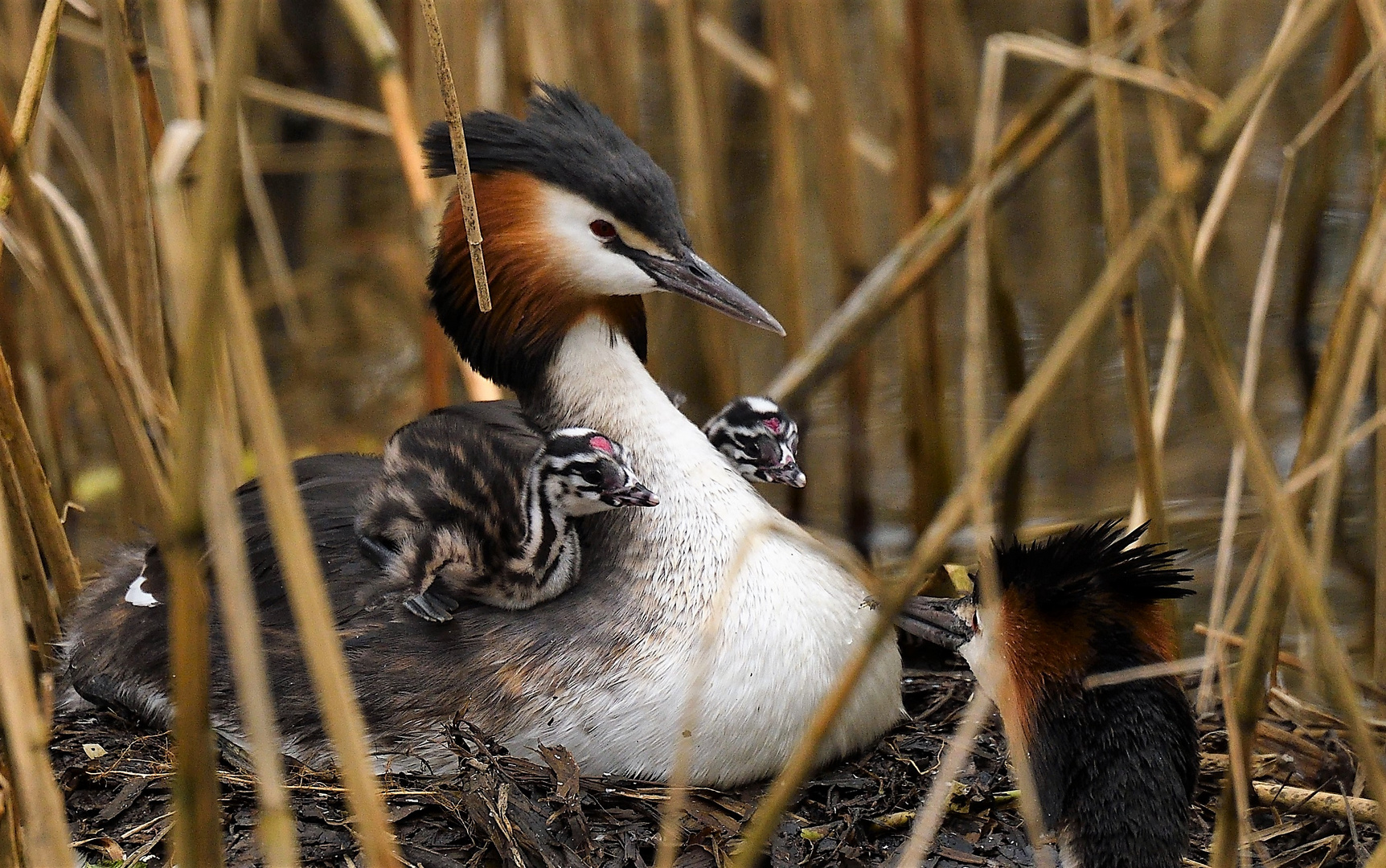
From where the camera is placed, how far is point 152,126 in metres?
3.09

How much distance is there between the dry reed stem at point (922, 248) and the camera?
2967mm

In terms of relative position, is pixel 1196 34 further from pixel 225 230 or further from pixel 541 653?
pixel 225 230

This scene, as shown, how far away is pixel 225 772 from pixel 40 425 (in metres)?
1.59

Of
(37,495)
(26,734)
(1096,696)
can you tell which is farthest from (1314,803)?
(37,495)

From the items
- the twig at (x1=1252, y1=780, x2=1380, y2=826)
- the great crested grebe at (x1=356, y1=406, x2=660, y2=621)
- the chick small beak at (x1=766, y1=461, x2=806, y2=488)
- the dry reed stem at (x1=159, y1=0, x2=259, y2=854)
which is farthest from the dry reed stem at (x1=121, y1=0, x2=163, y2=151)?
the twig at (x1=1252, y1=780, x2=1380, y2=826)

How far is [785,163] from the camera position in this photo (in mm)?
4391

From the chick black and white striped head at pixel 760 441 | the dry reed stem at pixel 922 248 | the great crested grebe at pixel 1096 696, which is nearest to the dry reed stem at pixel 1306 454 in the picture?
the great crested grebe at pixel 1096 696

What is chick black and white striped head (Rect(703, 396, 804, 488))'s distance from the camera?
11.0 feet

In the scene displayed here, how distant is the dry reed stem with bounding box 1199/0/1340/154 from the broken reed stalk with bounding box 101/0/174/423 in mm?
1845

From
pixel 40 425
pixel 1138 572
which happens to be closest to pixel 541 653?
pixel 1138 572

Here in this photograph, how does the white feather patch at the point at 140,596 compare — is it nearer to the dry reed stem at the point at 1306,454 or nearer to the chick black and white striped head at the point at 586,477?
the chick black and white striped head at the point at 586,477

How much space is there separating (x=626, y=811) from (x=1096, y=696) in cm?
91

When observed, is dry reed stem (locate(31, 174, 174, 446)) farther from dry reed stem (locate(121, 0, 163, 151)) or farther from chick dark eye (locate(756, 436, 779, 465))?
chick dark eye (locate(756, 436, 779, 465))

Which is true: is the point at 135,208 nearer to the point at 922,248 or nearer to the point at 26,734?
the point at 26,734
